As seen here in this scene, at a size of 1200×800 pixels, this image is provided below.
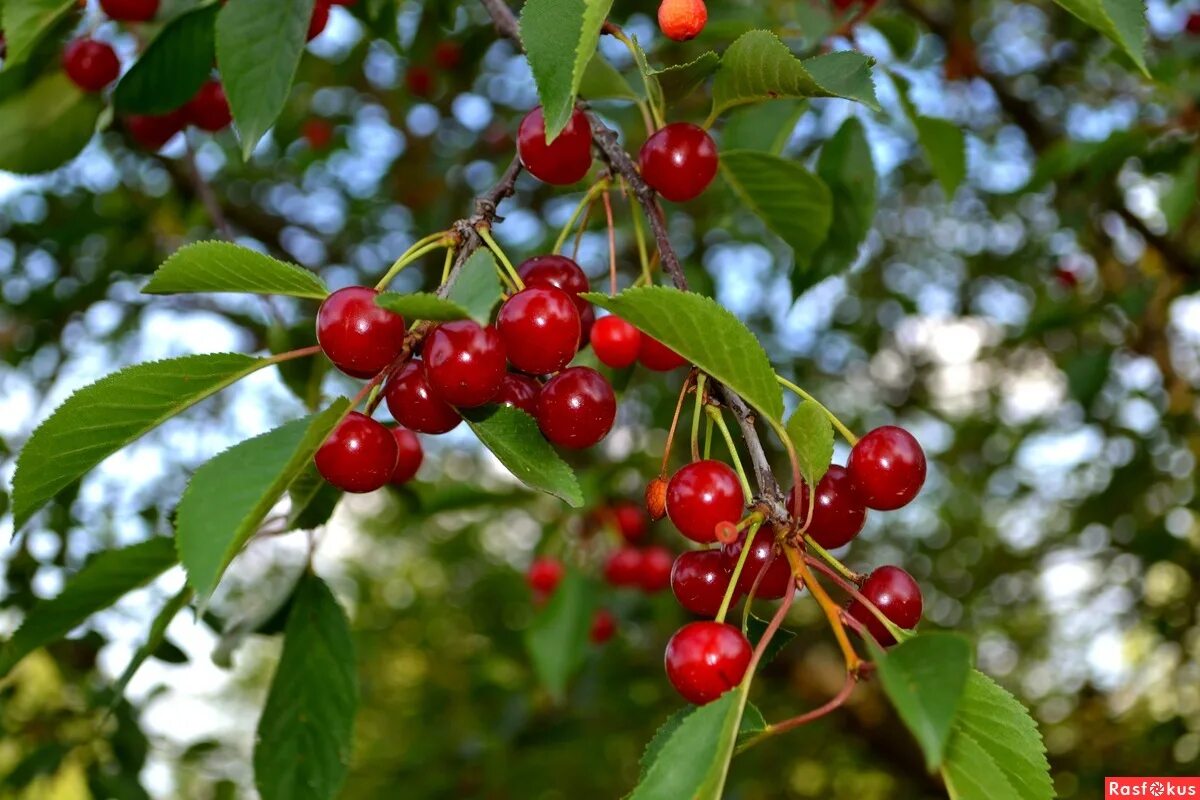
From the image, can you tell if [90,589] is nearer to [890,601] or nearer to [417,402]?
[417,402]

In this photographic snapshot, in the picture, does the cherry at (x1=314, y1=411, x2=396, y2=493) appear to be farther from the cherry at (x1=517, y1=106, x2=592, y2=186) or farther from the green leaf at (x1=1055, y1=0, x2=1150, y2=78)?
the green leaf at (x1=1055, y1=0, x2=1150, y2=78)

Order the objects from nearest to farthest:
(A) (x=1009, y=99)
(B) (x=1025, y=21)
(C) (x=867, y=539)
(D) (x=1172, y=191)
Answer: (D) (x=1172, y=191)
(A) (x=1009, y=99)
(B) (x=1025, y=21)
(C) (x=867, y=539)

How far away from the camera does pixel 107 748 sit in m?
2.63

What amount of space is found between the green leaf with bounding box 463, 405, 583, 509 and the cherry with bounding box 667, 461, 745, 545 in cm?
9

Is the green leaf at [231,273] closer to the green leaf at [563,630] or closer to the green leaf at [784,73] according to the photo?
the green leaf at [784,73]

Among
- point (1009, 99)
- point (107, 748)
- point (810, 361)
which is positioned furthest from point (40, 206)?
point (1009, 99)

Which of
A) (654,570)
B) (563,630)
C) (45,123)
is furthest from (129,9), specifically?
(654,570)

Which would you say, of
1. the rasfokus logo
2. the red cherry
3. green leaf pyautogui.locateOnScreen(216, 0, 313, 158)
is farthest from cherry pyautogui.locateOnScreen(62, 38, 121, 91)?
the rasfokus logo

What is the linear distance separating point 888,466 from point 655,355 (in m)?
0.38

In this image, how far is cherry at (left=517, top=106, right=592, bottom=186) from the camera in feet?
3.74

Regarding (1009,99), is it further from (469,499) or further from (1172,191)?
(469,499)

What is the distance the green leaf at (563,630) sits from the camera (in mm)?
2717

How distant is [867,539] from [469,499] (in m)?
3.71

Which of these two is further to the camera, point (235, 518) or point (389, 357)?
point (389, 357)
